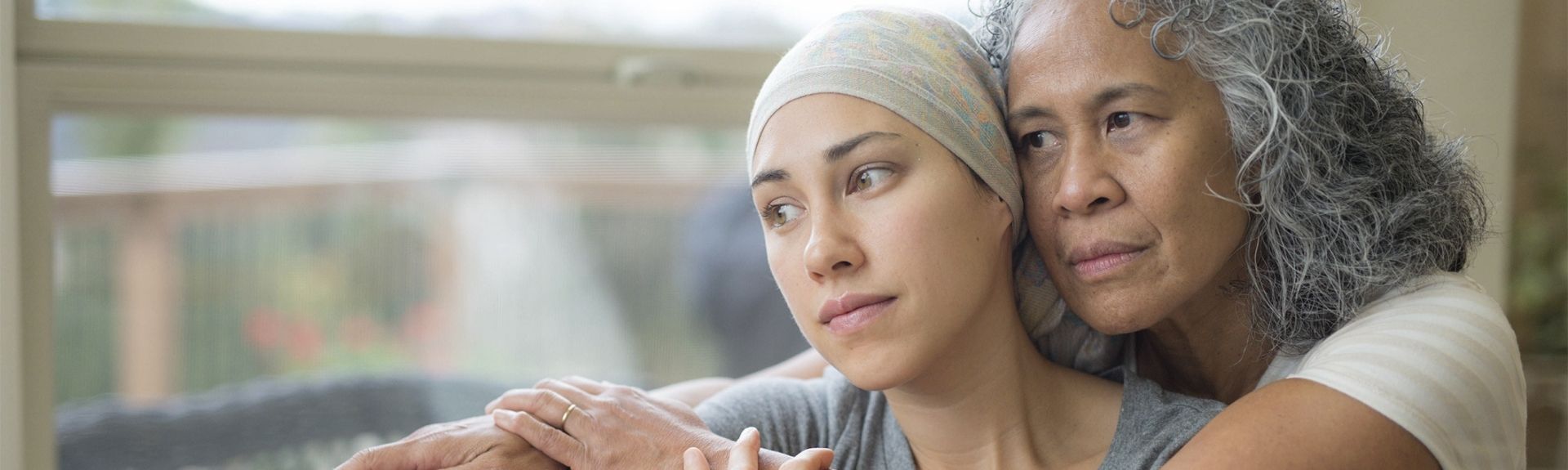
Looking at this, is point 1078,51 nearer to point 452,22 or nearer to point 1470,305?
point 1470,305

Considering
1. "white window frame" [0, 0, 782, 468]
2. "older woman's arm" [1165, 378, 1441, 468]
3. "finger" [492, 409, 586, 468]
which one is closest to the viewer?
"older woman's arm" [1165, 378, 1441, 468]

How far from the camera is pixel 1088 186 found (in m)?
1.44

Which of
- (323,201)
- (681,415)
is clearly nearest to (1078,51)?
(681,415)

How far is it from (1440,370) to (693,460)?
2.87 feet

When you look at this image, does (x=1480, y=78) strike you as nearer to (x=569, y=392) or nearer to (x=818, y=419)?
(x=818, y=419)

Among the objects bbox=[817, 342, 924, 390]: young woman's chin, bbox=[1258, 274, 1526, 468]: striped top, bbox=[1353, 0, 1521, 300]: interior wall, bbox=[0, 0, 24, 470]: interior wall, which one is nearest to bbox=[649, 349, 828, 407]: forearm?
bbox=[817, 342, 924, 390]: young woman's chin

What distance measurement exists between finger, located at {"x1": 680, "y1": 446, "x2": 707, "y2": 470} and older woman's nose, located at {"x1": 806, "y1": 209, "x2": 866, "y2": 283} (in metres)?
0.27

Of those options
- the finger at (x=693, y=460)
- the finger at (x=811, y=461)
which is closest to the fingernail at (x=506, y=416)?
the finger at (x=693, y=460)

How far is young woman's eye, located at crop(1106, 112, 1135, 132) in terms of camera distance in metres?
1.47

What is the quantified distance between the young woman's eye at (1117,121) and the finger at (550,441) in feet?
2.57

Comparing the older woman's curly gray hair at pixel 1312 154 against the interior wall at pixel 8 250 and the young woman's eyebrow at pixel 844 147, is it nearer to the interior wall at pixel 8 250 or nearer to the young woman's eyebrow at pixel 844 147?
the young woman's eyebrow at pixel 844 147

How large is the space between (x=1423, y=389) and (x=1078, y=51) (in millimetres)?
556

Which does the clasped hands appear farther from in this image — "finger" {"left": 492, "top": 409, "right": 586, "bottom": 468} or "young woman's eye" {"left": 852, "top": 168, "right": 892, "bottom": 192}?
"young woman's eye" {"left": 852, "top": 168, "right": 892, "bottom": 192}

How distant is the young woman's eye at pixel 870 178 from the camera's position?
141 cm
